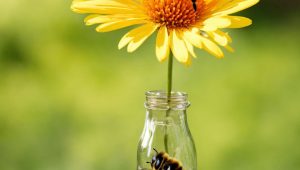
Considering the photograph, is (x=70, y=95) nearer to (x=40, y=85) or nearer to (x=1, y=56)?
(x=40, y=85)

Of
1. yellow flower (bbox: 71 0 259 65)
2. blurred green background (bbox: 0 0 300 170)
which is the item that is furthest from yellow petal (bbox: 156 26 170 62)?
blurred green background (bbox: 0 0 300 170)

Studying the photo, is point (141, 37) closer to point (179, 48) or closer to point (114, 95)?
point (179, 48)

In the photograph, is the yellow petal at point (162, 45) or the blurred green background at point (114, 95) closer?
the yellow petal at point (162, 45)

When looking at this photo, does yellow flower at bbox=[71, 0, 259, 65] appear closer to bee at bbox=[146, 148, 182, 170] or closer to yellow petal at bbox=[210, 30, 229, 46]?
yellow petal at bbox=[210, 30, 229, 46]

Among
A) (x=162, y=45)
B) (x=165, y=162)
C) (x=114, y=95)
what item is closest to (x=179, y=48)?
(x=162, y=45)

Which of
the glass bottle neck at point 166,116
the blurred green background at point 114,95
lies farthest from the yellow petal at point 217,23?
the blurred green background at point 114,95

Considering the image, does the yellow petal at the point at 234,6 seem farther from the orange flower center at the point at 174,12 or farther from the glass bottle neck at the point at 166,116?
the glass bottle neck at the point at 166,116
